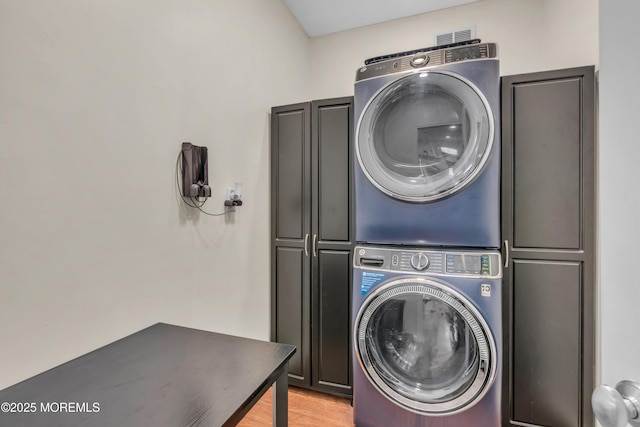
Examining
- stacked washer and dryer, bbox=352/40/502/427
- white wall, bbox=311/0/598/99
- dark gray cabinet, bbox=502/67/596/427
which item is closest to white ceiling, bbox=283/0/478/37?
white wall, bbox=311/0/598/99

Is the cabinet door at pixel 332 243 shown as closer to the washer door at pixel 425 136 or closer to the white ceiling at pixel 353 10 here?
the washer door at pixel 425 136

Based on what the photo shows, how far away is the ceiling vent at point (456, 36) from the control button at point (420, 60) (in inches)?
52.2

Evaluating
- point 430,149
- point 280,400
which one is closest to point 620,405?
point 280,400

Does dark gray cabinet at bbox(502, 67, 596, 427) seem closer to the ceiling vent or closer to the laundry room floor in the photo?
the laundry room floor

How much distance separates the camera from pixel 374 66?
1.69m

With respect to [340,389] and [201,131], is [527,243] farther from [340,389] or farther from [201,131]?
[201,131]

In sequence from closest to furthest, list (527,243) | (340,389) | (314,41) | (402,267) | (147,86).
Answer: (147,86)
(402,267)
(527,243)
(340,389)
(314,41)

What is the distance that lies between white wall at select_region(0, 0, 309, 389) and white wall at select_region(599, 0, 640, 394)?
4.82 feet

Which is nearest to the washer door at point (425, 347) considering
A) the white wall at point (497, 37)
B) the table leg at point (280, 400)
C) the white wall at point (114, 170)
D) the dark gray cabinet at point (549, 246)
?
the dark gray cabinet at point (549, 246)

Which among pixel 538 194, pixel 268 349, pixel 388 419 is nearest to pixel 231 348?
pixel 268 349

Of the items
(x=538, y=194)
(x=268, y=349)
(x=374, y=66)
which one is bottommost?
(x=268, y=349)

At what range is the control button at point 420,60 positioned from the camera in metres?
1.57

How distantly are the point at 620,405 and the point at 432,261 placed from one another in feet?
3.56

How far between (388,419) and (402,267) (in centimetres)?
82
